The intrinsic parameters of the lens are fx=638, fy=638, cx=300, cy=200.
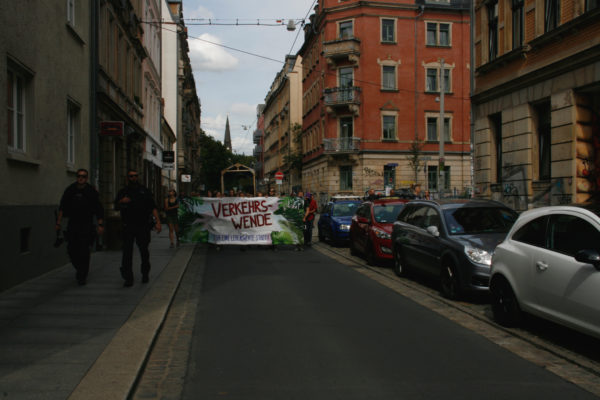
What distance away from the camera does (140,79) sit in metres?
28.7

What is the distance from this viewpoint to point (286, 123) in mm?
83250

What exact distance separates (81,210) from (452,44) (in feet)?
152

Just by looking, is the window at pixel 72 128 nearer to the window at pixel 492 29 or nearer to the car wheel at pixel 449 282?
the car wheel at pixel 449 282

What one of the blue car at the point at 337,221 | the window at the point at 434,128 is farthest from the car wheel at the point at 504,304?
the window at the point at 434,128

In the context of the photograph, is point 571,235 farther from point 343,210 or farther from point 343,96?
point 343,96

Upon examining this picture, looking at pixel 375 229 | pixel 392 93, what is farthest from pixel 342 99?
pixel 375 229

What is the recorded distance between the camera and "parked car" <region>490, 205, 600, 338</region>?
6082mm

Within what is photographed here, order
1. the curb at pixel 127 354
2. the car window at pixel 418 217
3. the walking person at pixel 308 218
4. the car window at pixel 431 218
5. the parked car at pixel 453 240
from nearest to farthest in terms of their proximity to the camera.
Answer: the curb at pixel 127 354
the parked car at pixel 453 240
the car window at pixel 431 218
the car window at pixel 418 217
the walking person at pixel 308 218

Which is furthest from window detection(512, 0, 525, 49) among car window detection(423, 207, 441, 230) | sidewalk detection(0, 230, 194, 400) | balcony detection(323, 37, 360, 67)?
balcony detection(323, 37, 360, 67)

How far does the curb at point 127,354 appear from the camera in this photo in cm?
480

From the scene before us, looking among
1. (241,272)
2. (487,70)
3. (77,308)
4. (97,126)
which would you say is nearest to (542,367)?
(77,308)

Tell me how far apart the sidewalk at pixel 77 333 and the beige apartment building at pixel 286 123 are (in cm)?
5751

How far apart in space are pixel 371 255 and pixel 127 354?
9.86m

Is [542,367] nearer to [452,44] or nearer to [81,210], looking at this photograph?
[81,210]
